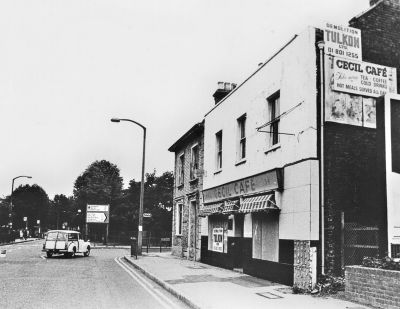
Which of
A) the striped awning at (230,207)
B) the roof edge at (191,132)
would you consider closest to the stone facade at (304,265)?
the striped awning at (230,207)

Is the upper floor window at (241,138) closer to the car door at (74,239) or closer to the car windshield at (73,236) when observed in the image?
the car door at (74,239)

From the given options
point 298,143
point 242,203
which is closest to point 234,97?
point 242,203

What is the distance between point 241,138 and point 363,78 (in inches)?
225

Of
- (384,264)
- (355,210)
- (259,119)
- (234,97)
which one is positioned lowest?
(384,264)

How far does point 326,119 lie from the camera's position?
1147 centimetres

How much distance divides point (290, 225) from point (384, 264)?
3565 millimetres

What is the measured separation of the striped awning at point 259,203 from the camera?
13.0 m

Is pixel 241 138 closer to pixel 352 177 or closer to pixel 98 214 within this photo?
pixel 352 177

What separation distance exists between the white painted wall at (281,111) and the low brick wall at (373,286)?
3231 mm

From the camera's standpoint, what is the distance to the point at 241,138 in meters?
16.8

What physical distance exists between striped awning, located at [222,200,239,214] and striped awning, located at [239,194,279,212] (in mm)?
634

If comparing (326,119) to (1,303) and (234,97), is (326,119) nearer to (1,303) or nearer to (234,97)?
(234,97)

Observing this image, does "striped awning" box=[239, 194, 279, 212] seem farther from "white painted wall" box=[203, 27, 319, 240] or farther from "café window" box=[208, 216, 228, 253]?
"café window" box=[208, 216, 228, 253]

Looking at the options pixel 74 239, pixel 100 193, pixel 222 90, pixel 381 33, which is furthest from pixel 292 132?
pixel 100 193
